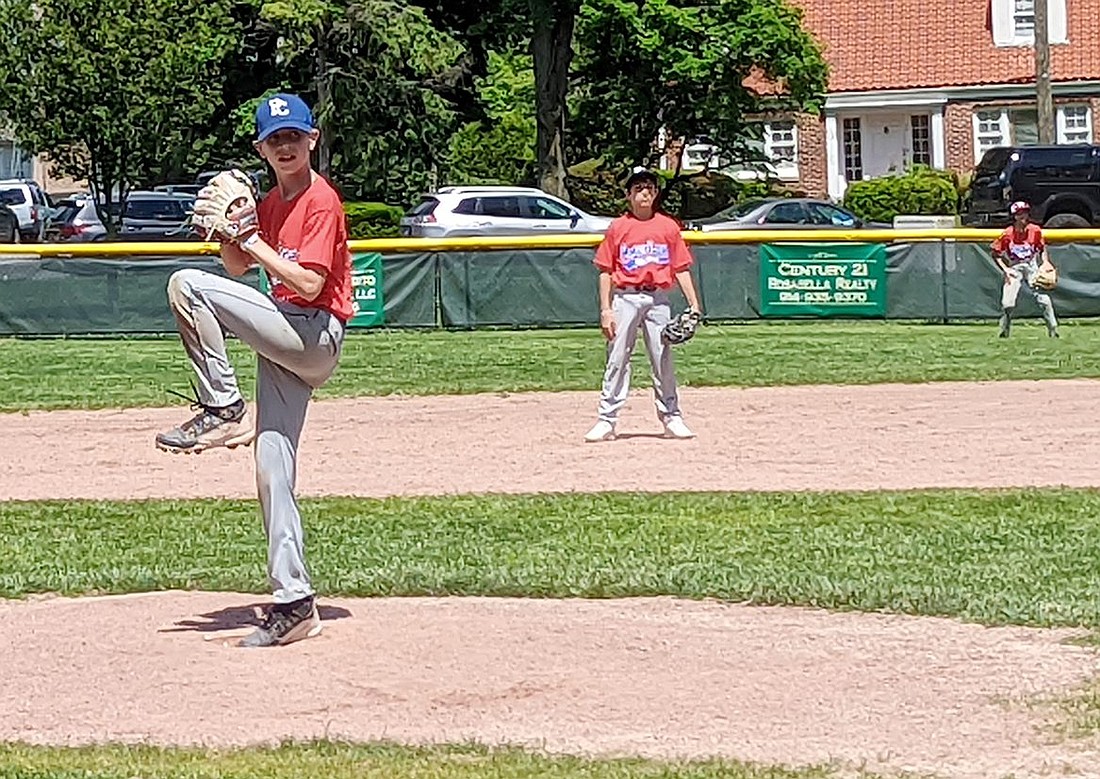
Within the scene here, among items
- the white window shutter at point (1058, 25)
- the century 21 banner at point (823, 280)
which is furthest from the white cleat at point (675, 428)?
the white window shutter at point (1058, 25)

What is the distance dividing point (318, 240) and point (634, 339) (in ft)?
23.8

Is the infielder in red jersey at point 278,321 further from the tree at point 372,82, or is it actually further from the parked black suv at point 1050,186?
the tree at point 372,82

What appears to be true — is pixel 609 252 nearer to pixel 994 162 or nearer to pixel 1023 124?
pixel 994 162

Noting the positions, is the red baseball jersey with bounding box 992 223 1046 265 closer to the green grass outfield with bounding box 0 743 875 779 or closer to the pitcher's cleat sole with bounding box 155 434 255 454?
the pitcher's cleat sole with bounding box 155 434 255 454

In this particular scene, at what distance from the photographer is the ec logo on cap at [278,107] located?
7227mm

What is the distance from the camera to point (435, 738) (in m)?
6.12

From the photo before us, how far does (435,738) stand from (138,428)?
10.6m

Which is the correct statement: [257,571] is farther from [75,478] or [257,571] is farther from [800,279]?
[800,279]

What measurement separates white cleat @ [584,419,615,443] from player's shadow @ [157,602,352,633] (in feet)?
20.1

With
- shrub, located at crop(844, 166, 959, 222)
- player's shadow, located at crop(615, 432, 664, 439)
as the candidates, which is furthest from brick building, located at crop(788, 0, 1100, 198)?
player's shadow, located at crop(615, 432, 664, 439)

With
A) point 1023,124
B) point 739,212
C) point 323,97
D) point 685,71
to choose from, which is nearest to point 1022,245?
point 739,212

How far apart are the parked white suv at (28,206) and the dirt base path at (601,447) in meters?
27.7

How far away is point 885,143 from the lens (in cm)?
5250

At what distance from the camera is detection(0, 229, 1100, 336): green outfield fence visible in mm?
27031
